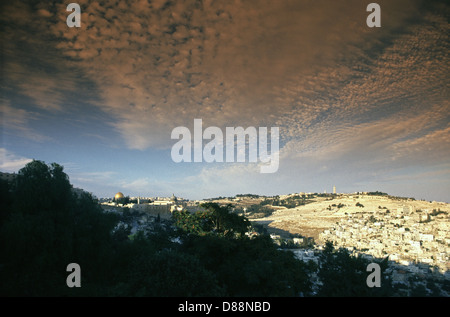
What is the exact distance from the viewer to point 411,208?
9000 cm

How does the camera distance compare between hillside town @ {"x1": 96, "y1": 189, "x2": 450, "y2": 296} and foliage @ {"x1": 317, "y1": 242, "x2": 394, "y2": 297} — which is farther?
hillside town @ {"x1": 96, "y1": 189, "x2": 450, "y2": 296}

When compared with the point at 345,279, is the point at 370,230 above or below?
below

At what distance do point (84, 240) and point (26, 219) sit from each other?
2617 millimetres

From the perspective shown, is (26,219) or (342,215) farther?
(342,215)

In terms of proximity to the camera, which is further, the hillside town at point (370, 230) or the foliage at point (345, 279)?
the hillside town at point (370, 230)

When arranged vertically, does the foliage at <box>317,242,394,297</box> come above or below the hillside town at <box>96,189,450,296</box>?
above

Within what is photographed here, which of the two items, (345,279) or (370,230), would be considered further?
(370,230)

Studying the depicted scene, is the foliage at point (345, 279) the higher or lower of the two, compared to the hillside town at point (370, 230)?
higher

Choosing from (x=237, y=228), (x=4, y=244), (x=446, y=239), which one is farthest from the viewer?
(x=446, y=239)

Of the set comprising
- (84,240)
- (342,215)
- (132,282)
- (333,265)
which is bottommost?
(342,215)
